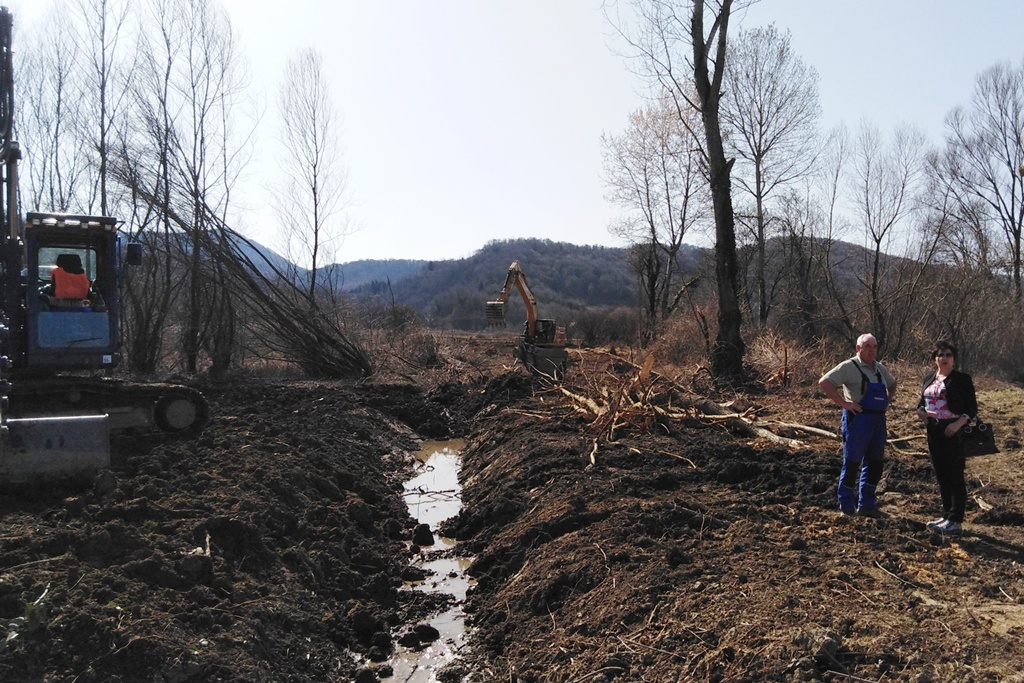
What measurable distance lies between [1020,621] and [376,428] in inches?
435

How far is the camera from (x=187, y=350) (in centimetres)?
2202

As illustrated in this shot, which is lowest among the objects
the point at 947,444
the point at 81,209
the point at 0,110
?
the point at 947,444

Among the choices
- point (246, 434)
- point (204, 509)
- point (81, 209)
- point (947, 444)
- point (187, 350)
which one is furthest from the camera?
point (81, 209)

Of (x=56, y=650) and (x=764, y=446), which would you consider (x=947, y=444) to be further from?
(x=56, y=650)

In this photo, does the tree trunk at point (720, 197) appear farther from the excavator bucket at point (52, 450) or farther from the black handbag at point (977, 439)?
the excavator bucket at point (52, 450)

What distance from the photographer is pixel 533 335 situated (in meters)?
18.5

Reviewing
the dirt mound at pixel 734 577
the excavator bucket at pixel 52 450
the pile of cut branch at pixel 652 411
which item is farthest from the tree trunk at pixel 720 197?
the excavator bucket at pixel 52 450

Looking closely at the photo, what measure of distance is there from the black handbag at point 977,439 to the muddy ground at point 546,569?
0.65 meters

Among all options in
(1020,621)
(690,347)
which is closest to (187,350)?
(690,347)

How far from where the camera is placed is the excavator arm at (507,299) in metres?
17.9

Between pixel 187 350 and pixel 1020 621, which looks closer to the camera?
pixel 1020 621

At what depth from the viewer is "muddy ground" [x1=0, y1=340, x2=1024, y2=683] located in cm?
439

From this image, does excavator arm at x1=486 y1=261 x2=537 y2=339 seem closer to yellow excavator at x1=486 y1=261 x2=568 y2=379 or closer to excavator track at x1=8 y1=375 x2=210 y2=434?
yellow excavator at x1=486 y1=261 x2=568 y2=379

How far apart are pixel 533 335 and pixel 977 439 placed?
1278cm
